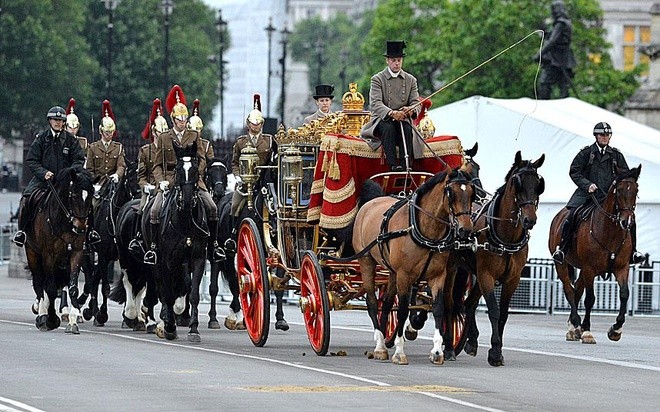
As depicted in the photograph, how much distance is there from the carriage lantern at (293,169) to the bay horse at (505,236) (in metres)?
2.45

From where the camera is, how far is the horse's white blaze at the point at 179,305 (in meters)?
25.7

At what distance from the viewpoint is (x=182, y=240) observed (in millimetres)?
24266

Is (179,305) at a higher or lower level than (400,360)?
higher

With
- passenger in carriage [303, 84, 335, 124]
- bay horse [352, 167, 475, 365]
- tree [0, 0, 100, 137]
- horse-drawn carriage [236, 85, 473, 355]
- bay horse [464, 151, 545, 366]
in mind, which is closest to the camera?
bay horse [352, 167, 475, 365]

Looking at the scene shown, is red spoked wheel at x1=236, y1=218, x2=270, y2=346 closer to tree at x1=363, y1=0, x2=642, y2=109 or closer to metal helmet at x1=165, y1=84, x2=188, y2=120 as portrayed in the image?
metal helmet at x1=165, y1=84, x2=188, y2=120

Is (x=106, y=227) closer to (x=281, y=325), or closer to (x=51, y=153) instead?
(x=51, y=153)

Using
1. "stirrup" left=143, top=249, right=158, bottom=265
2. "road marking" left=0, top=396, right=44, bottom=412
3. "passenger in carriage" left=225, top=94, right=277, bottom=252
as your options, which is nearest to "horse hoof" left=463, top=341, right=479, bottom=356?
"stirrup" left=143, top=249, right=158, bottom=265

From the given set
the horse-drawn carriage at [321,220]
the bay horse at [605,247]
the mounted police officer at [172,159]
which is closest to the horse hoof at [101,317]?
the mounted police officer at [172,159]

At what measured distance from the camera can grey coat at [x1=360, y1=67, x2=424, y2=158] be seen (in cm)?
2205

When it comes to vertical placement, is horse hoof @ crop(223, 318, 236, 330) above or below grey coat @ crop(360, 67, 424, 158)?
below

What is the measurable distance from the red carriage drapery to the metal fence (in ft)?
37.9

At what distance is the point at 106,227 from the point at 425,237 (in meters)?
7.93

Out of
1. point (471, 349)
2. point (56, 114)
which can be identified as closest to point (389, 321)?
point (471, 349)

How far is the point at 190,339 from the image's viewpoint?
23.8 metres
